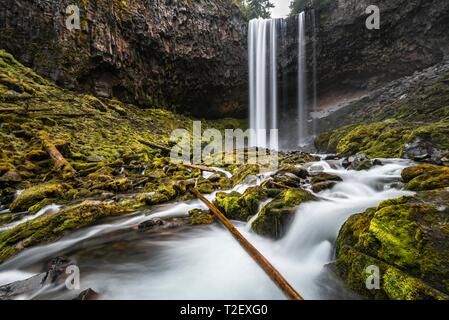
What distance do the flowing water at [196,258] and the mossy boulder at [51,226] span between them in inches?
8.8

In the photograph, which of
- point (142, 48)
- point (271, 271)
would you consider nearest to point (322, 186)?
point (271, 271)

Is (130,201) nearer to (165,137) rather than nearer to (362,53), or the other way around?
(165,137)

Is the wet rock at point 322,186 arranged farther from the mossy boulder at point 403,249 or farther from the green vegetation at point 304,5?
the green vegetation at point 304,5

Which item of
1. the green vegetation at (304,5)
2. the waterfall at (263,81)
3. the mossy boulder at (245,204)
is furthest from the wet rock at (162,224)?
the green vegetation at (304,5)

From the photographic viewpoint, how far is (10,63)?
1319cm

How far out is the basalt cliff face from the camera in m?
14.4

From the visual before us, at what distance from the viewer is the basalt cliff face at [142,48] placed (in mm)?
14430

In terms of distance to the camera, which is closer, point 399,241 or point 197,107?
point 399,241

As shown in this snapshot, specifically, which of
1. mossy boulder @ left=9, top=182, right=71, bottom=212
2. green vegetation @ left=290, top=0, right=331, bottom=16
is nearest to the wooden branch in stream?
mossy boulder @ left=9, top=182, right=71, bottom=212

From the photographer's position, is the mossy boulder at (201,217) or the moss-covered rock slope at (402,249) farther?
the mossy boulder at (201,217)

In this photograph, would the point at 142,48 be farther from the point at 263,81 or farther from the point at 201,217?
the point at 201,217
